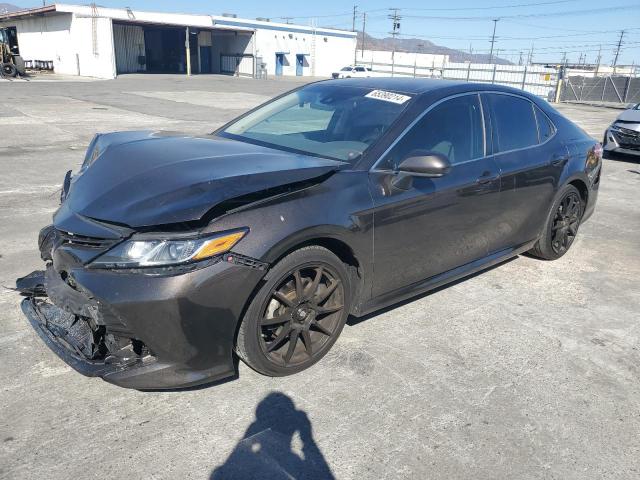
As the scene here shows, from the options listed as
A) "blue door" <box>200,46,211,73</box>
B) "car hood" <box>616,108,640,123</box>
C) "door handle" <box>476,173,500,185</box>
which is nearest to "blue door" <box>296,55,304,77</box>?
"blue door" <box>200,46,211,73</box>

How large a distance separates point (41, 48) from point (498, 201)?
47.3m

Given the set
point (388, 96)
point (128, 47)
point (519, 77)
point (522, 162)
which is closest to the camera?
point (388, 96)

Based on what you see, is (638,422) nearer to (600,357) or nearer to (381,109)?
(600,357)

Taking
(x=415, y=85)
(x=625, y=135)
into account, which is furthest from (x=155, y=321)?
(x=625, y=135)

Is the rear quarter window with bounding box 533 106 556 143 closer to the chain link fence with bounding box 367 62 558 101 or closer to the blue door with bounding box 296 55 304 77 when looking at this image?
the chain link fence with bounding box 367 62 558 101

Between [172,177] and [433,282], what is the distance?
1924 millimetres

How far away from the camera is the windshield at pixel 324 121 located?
3408 mm

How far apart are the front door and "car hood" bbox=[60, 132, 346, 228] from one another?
409 millimetres

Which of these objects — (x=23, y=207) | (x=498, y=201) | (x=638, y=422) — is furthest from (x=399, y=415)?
(x=23, y=207)

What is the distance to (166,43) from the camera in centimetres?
5075

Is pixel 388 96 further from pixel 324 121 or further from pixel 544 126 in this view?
pixel 544 126

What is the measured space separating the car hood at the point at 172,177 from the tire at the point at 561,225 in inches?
102

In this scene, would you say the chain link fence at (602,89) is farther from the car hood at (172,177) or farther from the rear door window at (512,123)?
the car hood at (172,177)

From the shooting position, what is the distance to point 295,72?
58719 mm
